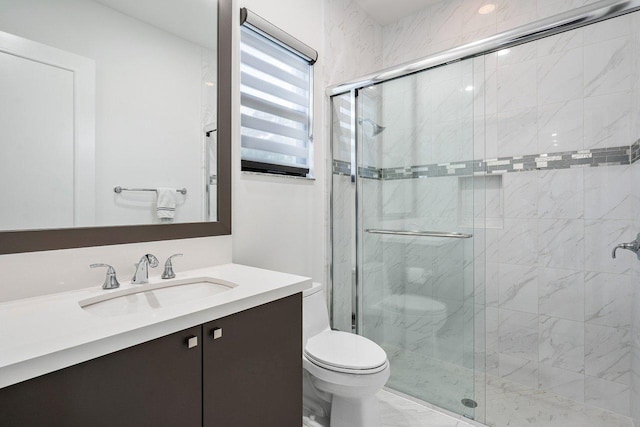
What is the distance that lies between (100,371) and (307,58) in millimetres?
1915

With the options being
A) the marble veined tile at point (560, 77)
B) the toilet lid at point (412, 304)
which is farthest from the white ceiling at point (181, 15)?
the marble veined tile at point (560, 77)

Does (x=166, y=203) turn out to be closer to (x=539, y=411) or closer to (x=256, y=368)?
(x=256, y=368)

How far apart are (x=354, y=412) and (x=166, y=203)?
1.24 metres

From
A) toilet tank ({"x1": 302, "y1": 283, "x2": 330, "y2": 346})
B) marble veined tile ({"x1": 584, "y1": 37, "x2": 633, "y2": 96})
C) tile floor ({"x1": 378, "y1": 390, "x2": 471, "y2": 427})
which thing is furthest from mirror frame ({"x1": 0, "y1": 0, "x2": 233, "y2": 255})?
marble veined tile ({"x1": 584, "y1": 37, "x2": 633, "y2": 96})

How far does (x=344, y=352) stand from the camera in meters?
1.52

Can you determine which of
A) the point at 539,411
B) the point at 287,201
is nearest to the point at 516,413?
the point at 539,411

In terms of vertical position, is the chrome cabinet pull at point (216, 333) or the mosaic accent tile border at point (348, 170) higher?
the mosaic accent tile border at point (348, 170)

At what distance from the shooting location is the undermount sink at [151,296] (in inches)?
41.3

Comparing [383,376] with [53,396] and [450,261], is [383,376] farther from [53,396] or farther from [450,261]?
[53,396]

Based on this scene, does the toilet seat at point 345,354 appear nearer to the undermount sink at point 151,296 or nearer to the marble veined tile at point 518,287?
the undermount sink at point 151,296

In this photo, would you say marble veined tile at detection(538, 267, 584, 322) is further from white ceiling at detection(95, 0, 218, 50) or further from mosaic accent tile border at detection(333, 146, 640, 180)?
white ceiling at detection(95, 0, 218, 50)

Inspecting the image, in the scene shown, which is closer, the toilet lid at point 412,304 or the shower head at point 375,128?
the toilet lid at point 412,304

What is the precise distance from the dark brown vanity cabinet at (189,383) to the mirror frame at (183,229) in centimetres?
57

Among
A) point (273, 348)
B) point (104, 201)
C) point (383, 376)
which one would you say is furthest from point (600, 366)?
point (104, 201)
